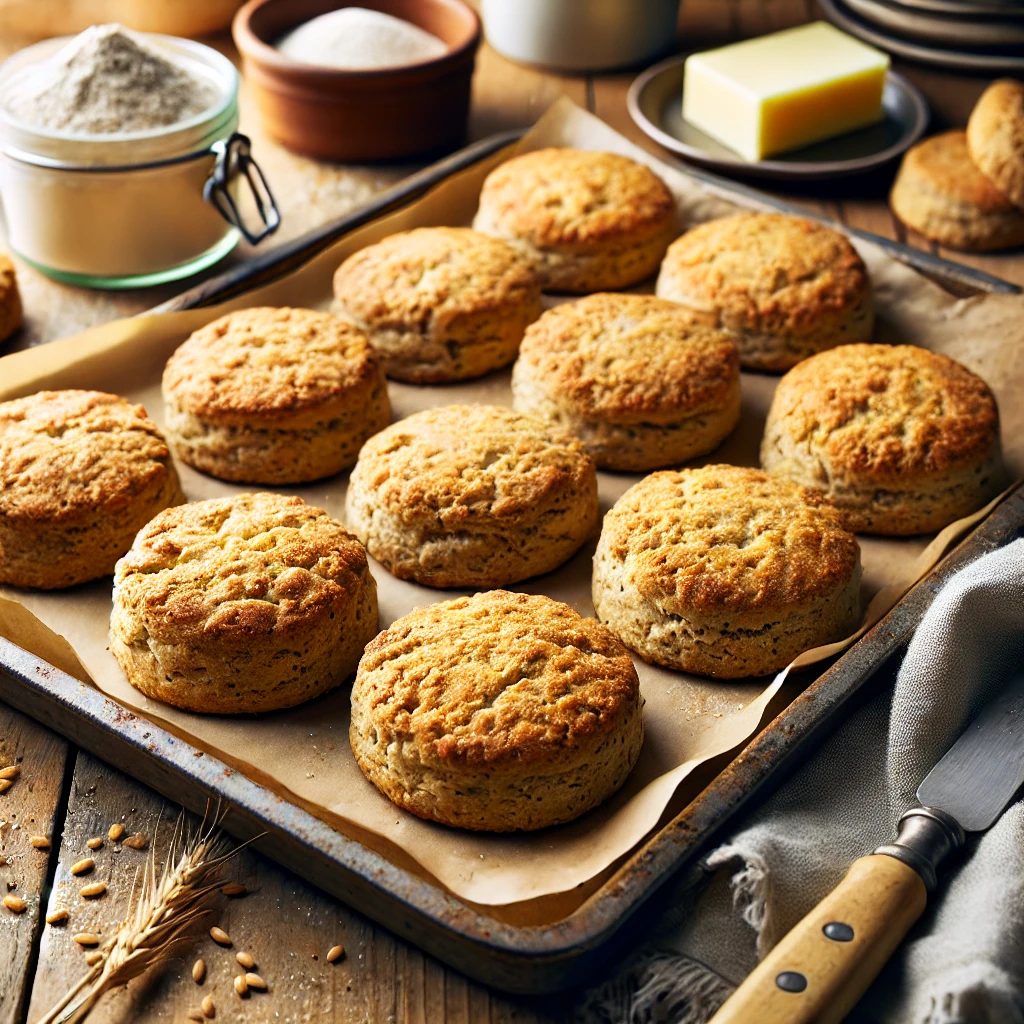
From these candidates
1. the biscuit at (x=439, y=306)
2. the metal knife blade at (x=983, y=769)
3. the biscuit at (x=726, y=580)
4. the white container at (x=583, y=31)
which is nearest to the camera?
the metal knife blade at (x=983, y=769)

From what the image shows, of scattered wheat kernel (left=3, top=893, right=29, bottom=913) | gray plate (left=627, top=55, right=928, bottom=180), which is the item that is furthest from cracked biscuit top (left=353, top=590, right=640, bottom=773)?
gray plate (left=627, top=55, right=928, bottom=180)

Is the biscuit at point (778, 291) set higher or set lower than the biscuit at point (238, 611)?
higher

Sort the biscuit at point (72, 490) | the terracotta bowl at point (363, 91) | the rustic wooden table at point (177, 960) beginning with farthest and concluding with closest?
the terracotta bowl at point (363, 91)
the biscuit at point (72, 490)
the rustic wooden table at point (177, 960)

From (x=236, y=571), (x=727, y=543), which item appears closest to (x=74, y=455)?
(x=236, y=571)

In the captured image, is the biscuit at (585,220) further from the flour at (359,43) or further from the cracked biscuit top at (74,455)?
the cracked biscuit top at (74,455)

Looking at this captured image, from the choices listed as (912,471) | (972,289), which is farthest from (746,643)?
(972,289)

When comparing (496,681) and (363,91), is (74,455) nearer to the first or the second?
(496,681)

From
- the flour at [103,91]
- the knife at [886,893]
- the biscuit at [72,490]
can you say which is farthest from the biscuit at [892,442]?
the flour at [103,91]

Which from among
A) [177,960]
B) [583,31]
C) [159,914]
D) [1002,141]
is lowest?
[177,960]
